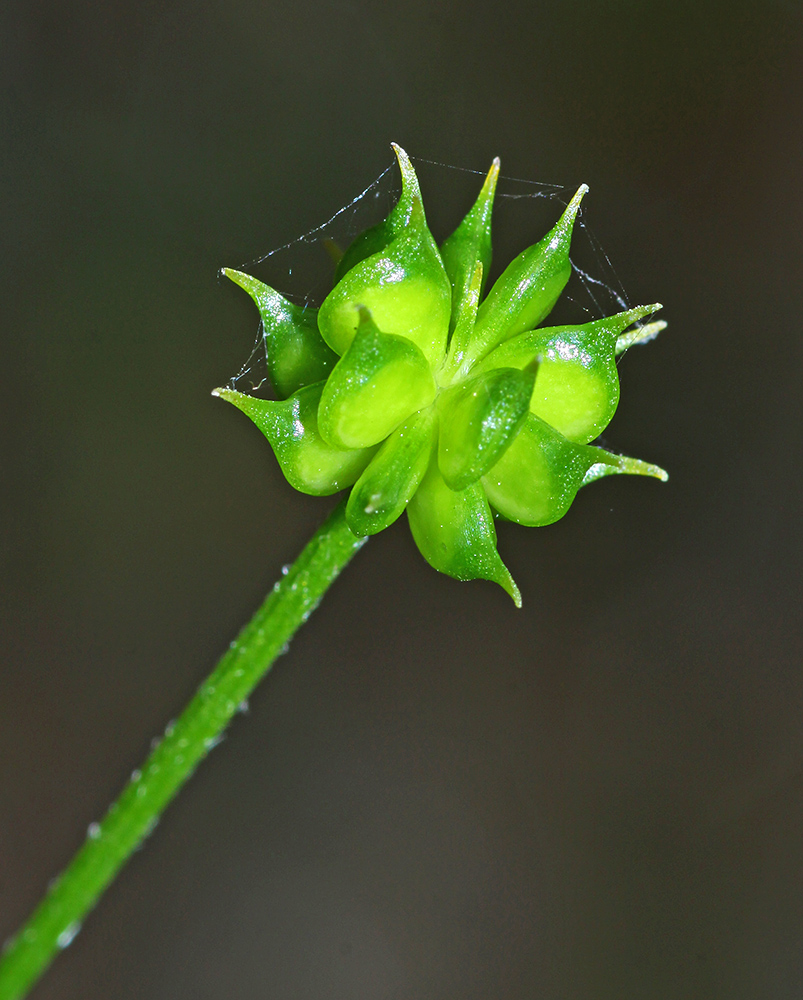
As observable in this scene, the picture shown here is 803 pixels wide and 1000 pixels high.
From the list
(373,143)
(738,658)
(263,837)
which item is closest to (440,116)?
(373,143)

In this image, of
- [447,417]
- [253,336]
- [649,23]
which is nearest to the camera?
[447,417]

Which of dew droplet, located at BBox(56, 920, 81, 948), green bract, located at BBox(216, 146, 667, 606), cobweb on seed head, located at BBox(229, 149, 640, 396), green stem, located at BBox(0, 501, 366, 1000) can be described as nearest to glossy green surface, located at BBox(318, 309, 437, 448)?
green bract, located at BBox(216, 146, 667, 606)

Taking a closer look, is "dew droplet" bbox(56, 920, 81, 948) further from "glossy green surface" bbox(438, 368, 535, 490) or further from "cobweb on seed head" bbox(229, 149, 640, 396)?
"cobweb on seed head" bbox(229, 149, 640, 396)

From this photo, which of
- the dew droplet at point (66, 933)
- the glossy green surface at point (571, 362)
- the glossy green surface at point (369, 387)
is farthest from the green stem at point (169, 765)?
the glossy green surface at point (571, 362)

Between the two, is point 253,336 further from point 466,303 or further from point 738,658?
point 466,303

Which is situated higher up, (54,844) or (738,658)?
(54,844)

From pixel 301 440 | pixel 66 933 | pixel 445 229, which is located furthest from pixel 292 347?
pixel 445 229
